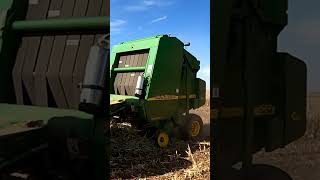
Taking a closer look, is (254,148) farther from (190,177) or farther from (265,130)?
(190,177)

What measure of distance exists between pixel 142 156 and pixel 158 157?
7 cm

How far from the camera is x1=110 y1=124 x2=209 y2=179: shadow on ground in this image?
1.28m

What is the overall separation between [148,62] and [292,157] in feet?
→ 2.62

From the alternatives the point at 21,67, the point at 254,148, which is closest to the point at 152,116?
the point at 254,148

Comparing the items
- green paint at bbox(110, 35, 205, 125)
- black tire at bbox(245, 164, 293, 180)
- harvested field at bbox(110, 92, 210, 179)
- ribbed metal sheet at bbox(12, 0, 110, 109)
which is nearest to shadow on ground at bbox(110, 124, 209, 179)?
harvested field at bbox(110, 92, 210, 179)

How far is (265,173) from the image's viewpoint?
68.5 inches

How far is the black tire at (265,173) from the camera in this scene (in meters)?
1.71

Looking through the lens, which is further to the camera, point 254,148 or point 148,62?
point 254,148

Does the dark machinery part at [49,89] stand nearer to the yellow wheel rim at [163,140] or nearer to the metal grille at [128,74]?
the metal grille at [128,74]

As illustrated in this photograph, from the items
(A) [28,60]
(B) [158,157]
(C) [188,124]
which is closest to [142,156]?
(B) [158,157]

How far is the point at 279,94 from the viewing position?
176 cm

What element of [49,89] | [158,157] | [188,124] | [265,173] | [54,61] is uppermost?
[54,61]

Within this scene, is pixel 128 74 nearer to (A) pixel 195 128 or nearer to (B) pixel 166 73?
(B) pixel 166 73

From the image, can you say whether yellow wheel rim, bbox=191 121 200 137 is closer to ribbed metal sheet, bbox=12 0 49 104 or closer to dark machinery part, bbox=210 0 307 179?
dark machinery part, bbox=210 0 307 179
